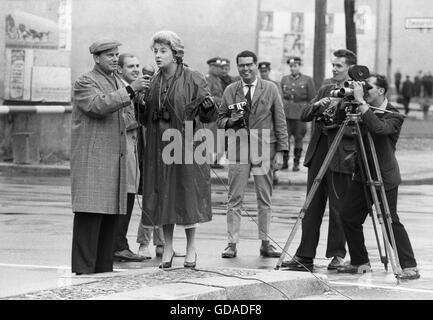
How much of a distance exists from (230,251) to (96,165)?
2635mm

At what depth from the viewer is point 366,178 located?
11.0m

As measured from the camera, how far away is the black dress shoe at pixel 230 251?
12.4 metres

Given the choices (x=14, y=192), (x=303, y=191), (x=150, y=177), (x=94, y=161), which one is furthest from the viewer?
(x=303, y=191)

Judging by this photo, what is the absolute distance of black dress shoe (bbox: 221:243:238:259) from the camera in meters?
12.4

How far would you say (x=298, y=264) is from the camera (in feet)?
38.5

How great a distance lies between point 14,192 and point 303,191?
4697 mm

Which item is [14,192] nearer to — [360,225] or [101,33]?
[360,225]

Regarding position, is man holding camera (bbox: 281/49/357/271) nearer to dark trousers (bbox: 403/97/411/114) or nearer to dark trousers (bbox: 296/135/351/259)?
dark trousers (bbox: 296/135/351/259)

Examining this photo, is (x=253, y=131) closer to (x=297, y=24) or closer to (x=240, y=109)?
(x=240, y=109)

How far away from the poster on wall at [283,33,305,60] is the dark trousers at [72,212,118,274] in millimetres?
21086

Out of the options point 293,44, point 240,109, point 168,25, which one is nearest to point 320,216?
point 240,109

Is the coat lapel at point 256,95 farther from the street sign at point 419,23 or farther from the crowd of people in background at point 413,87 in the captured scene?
the crowd of people in background at point 413,87

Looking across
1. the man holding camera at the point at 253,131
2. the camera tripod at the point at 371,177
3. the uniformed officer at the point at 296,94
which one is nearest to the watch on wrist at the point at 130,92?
the camera tripod at the point at 371,177
